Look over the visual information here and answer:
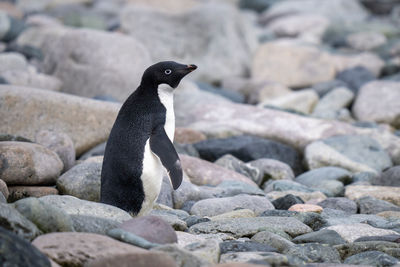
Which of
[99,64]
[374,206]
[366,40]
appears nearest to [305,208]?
[374,206]

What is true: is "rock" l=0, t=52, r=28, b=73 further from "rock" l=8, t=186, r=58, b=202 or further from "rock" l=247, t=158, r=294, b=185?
"rock" l=8, t=186, r=58, b=202

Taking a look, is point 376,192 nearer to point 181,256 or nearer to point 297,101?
point 181,256

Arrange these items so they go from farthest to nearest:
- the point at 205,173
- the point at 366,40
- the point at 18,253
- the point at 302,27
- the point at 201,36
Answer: the point at 302,27
the point at 366,40
the point at 201,36
the point at 205,173
the point at 18,253

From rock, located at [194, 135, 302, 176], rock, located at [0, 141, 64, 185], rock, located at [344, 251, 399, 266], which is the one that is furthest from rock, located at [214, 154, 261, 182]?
rock, located at [344, 251, 399, 266]

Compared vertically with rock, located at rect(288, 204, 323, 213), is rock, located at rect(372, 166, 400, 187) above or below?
below

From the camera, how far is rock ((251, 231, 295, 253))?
454 cm

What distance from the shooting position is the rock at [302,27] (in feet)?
69.1

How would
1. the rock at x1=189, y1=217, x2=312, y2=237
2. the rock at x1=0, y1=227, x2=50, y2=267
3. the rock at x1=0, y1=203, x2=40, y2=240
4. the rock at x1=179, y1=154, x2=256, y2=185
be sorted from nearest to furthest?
the rock at x1=0, y1=227, x2=50, y2=267
the rock at x1=0, y1=203, x2=40, y2=240
the rock at x1=189, y1=217, x2=312, y2=237
the rock at x1=179, y1=154, x2=256, y2=185

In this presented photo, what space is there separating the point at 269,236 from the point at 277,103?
7.91 metres

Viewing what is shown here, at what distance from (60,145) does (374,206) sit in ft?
10.5

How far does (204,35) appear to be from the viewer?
51.2 feet

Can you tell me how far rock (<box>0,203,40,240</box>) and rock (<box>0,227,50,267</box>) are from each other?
313 millimetres

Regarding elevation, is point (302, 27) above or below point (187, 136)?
below

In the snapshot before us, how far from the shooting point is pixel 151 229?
3.94 metres
